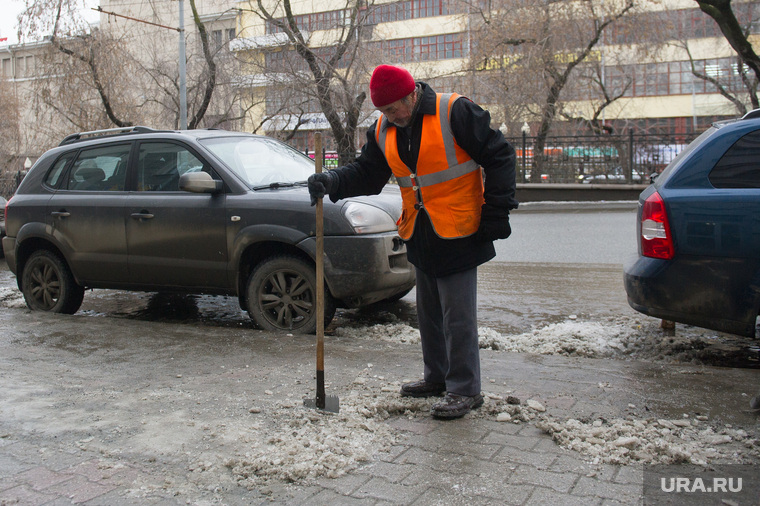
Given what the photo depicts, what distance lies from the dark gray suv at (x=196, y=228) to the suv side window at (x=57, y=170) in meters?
0.02

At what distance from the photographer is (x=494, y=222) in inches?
148

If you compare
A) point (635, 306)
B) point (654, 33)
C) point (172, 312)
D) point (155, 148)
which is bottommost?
point (172, 312)

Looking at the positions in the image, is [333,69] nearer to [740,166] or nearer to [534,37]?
[534,37]

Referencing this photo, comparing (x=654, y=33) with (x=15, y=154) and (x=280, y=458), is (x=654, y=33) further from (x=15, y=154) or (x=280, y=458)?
(x=15, y=154)

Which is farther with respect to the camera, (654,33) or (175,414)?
(654,33)

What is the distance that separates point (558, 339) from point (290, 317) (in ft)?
7.26

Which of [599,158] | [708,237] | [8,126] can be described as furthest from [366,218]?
[8,126]

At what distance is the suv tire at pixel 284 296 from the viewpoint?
19.5ft

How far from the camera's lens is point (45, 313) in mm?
7172

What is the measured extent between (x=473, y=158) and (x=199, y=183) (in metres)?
2.99

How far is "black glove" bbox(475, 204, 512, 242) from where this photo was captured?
3732 mm

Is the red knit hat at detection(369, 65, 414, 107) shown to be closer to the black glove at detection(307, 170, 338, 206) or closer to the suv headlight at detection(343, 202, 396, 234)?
the black glove at detection(307, 170, 338, 206)

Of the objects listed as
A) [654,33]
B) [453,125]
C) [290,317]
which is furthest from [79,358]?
[654,33]

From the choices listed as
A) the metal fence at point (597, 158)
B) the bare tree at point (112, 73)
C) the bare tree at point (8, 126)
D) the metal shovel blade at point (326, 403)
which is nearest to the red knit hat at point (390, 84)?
the metal shovel blade at point (326, 403)
